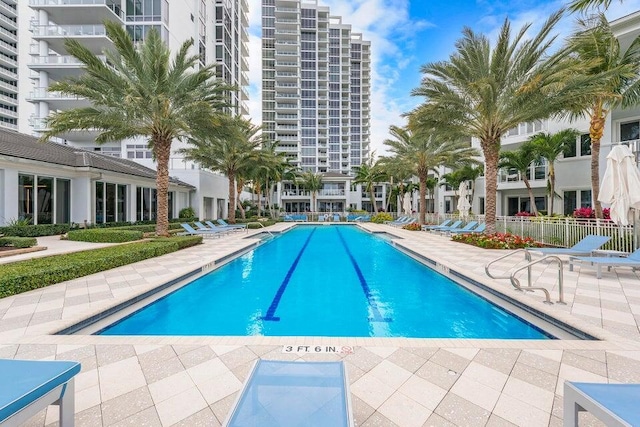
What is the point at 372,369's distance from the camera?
3328 millimetres

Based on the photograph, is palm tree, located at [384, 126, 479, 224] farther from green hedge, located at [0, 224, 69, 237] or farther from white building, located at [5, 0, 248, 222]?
green hedge, located at [0, 224, 69, 237]

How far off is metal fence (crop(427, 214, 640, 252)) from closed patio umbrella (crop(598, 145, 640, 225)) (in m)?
1.55

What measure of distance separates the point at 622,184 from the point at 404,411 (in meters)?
9.50

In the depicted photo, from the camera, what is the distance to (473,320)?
5.60 m

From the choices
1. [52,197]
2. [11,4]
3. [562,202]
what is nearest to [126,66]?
[52,197]

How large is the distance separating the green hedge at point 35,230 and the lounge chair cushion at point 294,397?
51.0 ft

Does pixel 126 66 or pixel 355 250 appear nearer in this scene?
pixel 126 66

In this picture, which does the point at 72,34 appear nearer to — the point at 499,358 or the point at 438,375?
the point at 438,375

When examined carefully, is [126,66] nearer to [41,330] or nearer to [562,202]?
[41,330]

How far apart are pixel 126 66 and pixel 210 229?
8.85 m

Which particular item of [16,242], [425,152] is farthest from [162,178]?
[425,152]

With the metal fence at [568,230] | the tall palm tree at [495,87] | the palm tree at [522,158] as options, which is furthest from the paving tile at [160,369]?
the palm tree at [522,158]

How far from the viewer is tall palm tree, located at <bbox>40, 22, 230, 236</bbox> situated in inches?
474

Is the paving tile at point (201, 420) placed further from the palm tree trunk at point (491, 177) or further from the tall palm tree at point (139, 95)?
the palm tree trunk at point (491, 177)
